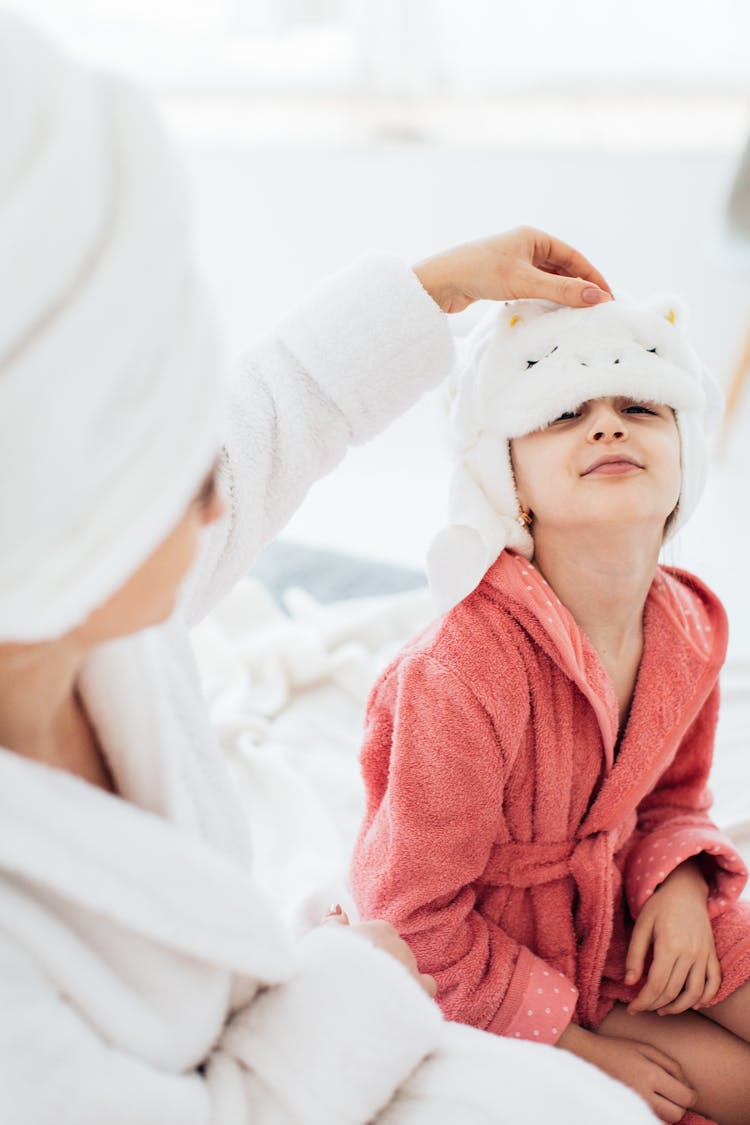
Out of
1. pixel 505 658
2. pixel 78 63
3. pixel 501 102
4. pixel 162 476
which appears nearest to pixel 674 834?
pixel 505 658

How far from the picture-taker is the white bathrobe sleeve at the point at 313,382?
0.90 meters

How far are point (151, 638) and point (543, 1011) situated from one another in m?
0.47

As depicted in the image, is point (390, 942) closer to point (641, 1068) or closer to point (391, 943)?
point (391, 943)

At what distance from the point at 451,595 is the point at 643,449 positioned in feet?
0.68

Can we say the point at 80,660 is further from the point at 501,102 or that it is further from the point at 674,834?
the point at 501,102

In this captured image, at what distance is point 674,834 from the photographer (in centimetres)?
104

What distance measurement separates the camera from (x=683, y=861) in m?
1.03

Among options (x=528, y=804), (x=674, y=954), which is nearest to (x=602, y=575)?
(x=528, y=804)

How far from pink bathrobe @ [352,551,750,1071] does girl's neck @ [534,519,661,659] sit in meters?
0.03

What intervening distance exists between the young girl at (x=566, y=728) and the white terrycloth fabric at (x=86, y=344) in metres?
0.42

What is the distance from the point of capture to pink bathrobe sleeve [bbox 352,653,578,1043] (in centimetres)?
91

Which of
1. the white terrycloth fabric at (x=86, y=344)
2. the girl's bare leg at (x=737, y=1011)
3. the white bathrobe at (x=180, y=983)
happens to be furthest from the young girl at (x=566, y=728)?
the white terrycloth fabric at (x=86, y=344)

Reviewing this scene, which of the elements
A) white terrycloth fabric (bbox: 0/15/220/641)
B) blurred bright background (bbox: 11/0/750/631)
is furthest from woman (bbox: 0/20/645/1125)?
blurred bright background (bbox: 11/0/750/631)

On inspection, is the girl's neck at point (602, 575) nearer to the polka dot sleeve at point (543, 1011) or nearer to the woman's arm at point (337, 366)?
the woman's arm at point (337, 366)
